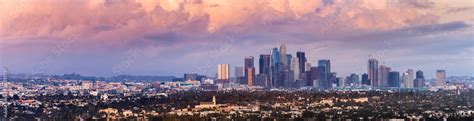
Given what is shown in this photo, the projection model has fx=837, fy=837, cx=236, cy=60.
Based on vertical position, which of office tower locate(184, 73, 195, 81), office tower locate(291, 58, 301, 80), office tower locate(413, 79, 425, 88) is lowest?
office tower locate(413, 79, 425, 88)

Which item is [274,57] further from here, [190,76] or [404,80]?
[404,80]

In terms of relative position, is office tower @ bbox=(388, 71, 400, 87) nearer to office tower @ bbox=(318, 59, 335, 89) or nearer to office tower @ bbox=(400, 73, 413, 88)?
office tower @ bbox=(400, 73, 413, 88)

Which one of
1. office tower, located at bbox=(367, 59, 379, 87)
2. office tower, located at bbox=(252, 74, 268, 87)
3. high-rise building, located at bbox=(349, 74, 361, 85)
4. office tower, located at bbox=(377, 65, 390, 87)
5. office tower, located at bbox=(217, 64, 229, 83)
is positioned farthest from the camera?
high-rise building, located at bbox=(349, 74, 361, 85)

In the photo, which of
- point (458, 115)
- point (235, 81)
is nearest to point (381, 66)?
point (235, 81)

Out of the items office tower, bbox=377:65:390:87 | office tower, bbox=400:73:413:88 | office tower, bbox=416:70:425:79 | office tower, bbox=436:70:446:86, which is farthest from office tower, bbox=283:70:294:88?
office tower, bbox=436:70:446:86

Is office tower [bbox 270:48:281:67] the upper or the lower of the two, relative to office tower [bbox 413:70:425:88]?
upper

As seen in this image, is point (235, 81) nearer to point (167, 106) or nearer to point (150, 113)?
point (167, 106)

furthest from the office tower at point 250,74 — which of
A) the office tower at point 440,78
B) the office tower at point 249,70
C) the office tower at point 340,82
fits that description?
the office tower at point 440,78
